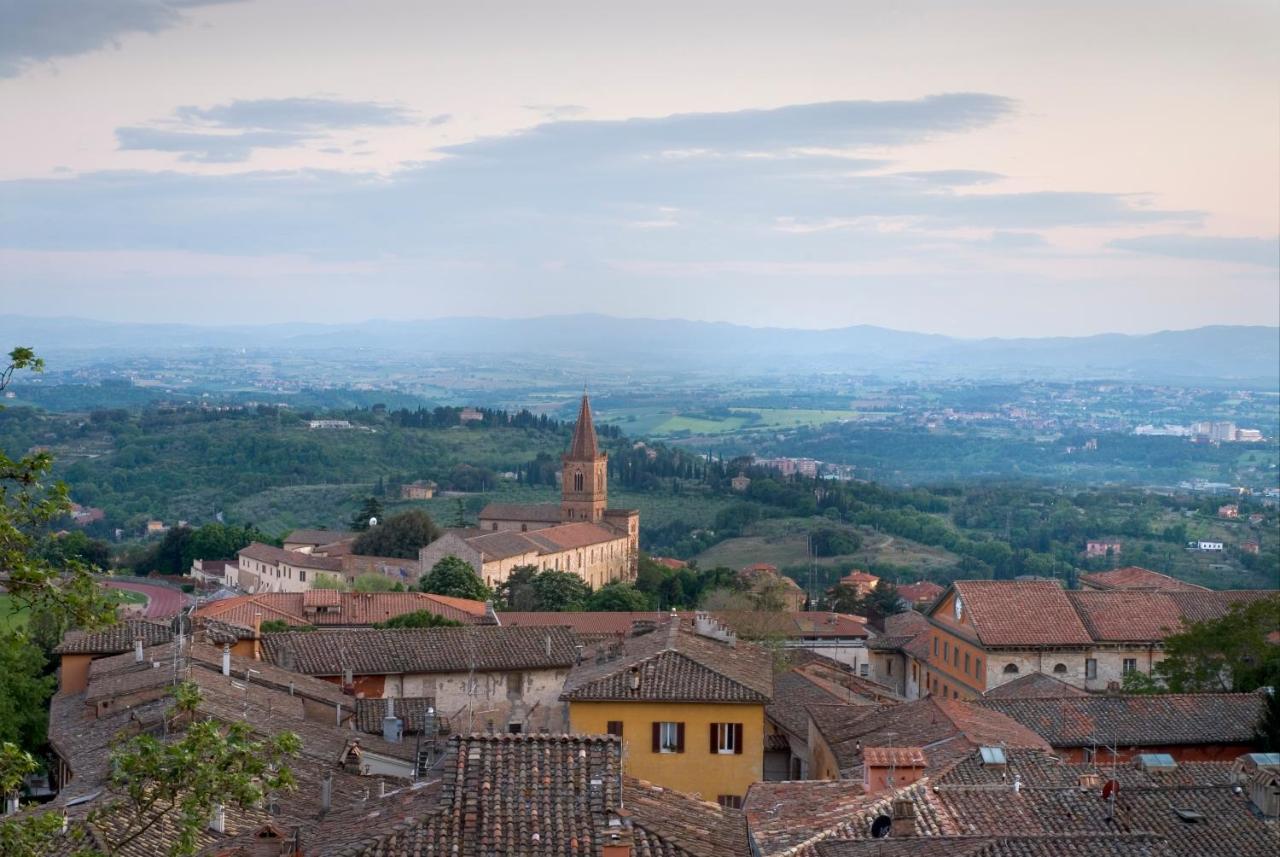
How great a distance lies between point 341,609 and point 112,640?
50.1 ft

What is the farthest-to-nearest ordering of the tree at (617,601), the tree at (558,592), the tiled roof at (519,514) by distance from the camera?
1. the tiled roof at (519,514)
2. the tree at (558,592)
3. the tree at (617,601)

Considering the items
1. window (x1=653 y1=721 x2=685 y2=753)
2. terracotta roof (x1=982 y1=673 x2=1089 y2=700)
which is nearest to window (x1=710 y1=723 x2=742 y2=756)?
window (x1=653 y1=721 x2=685 y2=753)

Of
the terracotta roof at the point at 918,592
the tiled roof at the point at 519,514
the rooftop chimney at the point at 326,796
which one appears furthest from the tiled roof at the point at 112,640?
the tiled roof at the point at 519,514

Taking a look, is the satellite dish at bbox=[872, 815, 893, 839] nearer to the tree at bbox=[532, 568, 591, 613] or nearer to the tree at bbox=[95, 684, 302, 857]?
the tree at bbox=[95, 684, 302, 857]

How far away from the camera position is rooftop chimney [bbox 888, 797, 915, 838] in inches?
664

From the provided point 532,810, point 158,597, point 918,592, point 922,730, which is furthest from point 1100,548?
point 532,810

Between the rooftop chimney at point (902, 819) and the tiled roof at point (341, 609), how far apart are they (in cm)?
3025

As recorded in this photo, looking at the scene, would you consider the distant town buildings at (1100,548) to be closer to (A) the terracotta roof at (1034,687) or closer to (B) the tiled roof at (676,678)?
(A) the terracotta roof at (1034,687)

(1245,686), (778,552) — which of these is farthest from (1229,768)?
(778,552)

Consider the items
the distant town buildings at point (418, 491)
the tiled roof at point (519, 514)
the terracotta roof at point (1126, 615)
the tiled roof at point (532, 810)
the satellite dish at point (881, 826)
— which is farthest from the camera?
the distant town buildings at point (418, 491)

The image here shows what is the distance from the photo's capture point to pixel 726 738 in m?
22.9

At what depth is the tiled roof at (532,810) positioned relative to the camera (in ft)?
40.0

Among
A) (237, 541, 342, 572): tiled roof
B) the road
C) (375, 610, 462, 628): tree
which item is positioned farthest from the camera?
(237, 541, 342, 572): tiled roof

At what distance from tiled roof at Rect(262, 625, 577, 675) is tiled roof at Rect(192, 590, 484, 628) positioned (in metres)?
10.3
